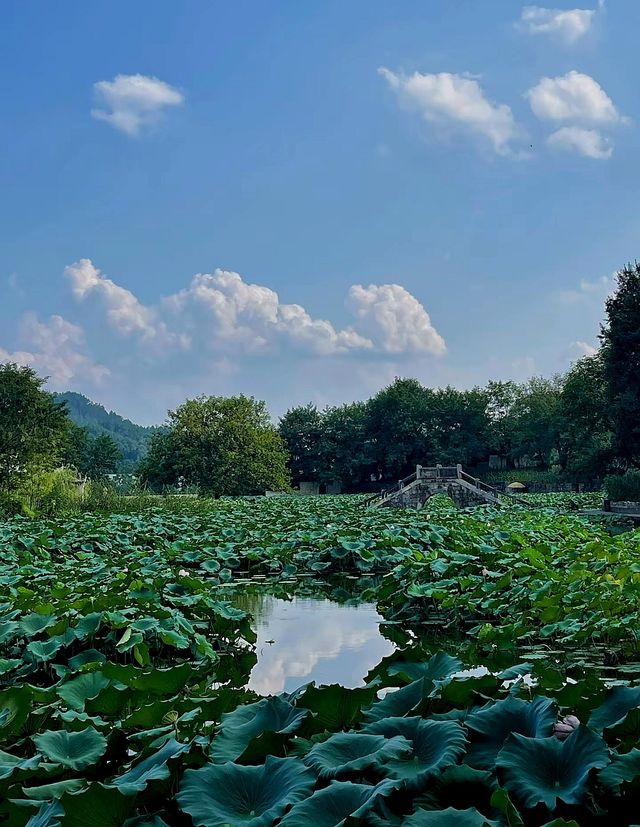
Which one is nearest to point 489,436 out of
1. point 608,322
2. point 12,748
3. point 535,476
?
point 535,476

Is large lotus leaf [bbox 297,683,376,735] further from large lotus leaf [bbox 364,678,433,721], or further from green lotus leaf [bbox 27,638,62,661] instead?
green lotus leaf [bbox 27,638,62,661]

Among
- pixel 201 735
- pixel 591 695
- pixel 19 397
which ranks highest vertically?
pixel 19 397

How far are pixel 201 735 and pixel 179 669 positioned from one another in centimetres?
49

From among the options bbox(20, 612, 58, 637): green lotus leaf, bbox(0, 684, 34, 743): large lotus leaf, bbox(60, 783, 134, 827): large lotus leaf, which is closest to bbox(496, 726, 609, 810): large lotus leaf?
bbox(60, 783, 134, 827): large lotus leaf

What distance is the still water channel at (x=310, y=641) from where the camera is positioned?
600 centimetres

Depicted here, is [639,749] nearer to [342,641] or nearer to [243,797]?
[243,797]

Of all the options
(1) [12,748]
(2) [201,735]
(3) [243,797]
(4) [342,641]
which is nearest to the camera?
(3) [243,797]

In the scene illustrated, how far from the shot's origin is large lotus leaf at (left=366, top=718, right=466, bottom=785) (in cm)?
200

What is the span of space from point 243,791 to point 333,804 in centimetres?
27

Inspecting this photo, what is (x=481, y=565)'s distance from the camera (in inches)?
358

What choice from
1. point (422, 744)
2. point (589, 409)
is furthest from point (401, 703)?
point (589, 409)

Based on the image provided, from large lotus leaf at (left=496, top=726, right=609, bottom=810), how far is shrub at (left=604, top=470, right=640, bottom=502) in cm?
2505

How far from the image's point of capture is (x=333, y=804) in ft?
6.03

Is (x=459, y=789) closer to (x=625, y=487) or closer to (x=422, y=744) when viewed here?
(x=422, y=744)
